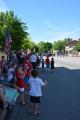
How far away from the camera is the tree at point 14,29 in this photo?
6169cm

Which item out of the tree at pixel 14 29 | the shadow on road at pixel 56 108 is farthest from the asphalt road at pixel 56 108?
the tree at pixel 14 29

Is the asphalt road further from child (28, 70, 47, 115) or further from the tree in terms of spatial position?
the tree

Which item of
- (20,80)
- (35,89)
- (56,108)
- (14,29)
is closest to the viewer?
(35,89)

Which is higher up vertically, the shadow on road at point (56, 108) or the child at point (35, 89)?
the child at point (35, 89)

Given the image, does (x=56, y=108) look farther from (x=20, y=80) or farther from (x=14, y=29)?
(x=14, y=29)

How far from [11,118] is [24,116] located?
52cm

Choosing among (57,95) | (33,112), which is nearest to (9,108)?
(33,112)

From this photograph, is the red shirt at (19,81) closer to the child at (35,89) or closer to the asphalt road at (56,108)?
the asphalt road at (56,108)

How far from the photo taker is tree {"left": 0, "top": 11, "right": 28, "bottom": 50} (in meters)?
61.7

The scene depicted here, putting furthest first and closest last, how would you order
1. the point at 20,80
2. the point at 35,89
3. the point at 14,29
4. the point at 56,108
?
the point at 14,29
the point at 20,80
the point at 56,108
the point at 35,89

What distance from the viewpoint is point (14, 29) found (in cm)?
6253

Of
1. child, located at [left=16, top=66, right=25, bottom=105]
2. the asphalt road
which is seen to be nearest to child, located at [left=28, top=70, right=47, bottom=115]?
the asphalt road

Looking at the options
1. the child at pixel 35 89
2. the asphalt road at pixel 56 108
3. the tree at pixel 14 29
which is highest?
the tree at pixel 14 29

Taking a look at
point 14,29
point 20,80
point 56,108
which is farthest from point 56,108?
point 14,29
